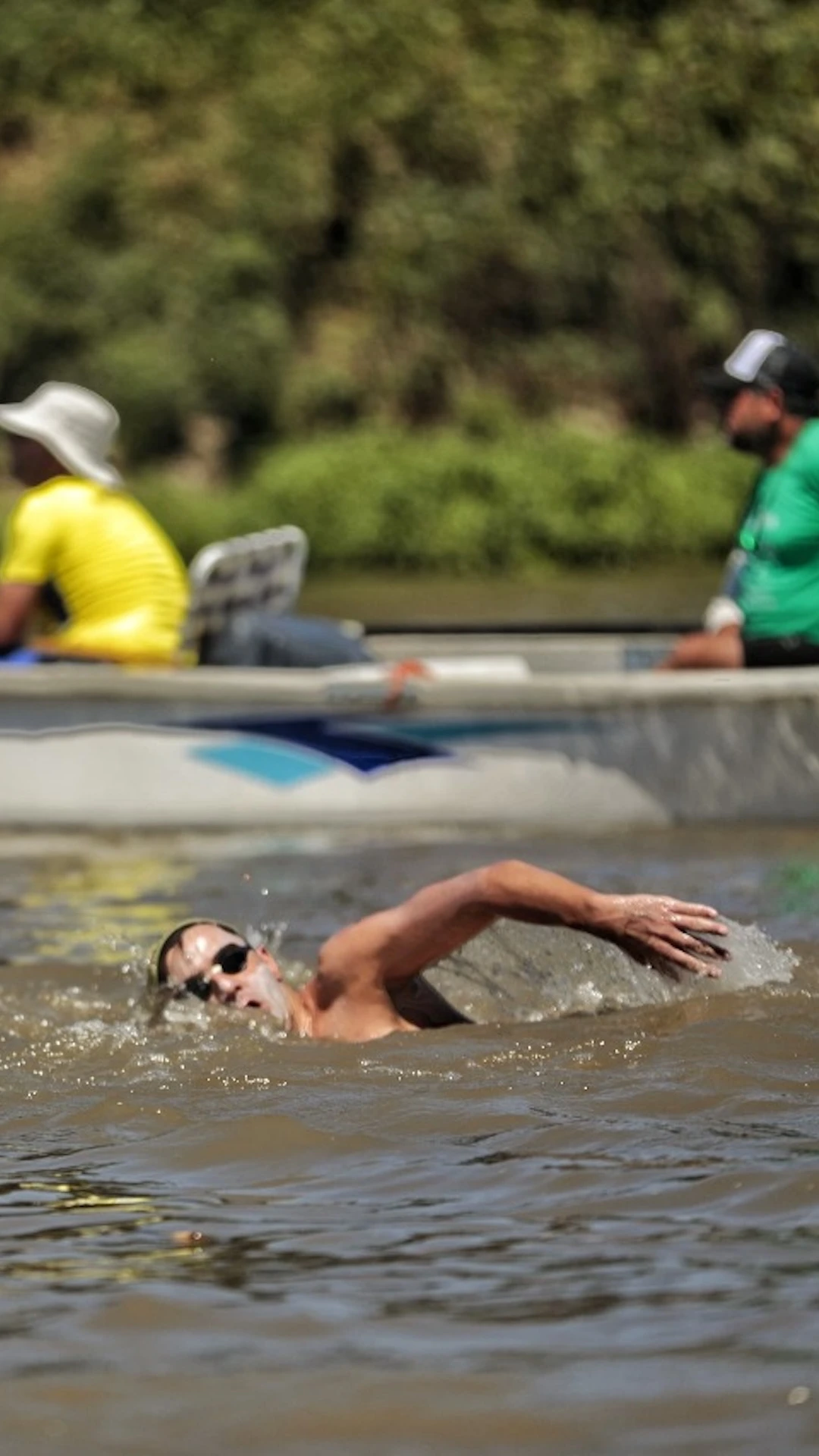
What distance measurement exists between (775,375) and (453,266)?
19.7 m

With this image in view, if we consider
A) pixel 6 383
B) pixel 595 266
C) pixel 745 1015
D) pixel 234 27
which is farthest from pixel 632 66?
pixel 745 1015

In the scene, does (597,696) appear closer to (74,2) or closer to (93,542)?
(93,542)

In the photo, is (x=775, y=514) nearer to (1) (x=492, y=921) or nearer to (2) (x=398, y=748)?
(2) (x=398, y=748)

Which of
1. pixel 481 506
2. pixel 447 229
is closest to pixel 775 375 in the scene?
pixel 481 506

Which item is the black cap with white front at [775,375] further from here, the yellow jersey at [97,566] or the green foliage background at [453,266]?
the green foliage background at [453,266]

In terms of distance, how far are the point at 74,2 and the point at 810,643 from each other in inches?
1263

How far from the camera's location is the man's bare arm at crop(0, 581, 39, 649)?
9.14 meters

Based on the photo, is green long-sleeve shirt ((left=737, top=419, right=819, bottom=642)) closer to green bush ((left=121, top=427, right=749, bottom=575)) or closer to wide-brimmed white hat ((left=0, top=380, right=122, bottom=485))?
wide-brimmed white hat ((left=0, top=380, right=122, bottom=485))

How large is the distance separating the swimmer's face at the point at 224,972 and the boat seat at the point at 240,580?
3187mm

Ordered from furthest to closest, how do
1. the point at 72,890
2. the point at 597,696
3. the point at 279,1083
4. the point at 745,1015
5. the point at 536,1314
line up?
the point at 597,696 → the point at 72,890 → the point at 745,1015 → the point at 279,1083 → the point at 536,1314

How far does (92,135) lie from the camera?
114 feet

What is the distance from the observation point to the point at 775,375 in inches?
358

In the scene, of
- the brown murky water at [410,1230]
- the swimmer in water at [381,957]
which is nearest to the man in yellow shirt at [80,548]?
the brown murky water at [410,1230]

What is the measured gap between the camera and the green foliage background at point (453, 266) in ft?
72.4
